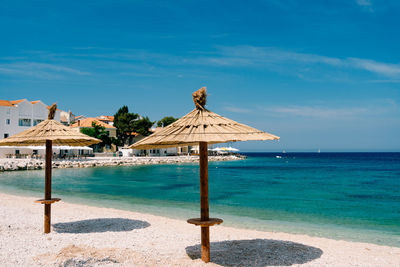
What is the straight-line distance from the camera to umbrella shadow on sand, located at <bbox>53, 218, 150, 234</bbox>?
894cm

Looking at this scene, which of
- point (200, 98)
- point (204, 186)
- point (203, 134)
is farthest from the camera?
point (200, 98)

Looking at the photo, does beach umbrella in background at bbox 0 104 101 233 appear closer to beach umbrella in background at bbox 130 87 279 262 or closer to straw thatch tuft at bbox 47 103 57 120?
straw thatch tuft at bbox 47 103 57 120

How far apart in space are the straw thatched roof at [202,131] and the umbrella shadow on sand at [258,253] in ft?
8.23

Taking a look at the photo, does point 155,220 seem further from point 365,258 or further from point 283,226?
point 365,258

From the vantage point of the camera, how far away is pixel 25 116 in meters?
54.3

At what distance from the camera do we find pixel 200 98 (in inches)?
234

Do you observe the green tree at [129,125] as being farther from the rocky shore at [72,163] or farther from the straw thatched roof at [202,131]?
the straw thatched roof at [202,131]

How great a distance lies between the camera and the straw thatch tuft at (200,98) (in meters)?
5.92

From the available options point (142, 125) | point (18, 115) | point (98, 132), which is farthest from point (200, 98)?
point (142, 125)

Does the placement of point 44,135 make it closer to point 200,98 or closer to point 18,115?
point 200,98

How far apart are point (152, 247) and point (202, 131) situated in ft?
11.3

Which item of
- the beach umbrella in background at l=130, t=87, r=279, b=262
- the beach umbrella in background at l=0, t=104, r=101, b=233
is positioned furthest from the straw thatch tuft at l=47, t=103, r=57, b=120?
the beach umbrella in background at l=130, t=87, r=279, b=262

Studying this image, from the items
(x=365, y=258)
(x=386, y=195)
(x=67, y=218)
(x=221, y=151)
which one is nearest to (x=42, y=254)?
(x=67, y=218)

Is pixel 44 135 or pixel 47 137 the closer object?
pixel 47 137
